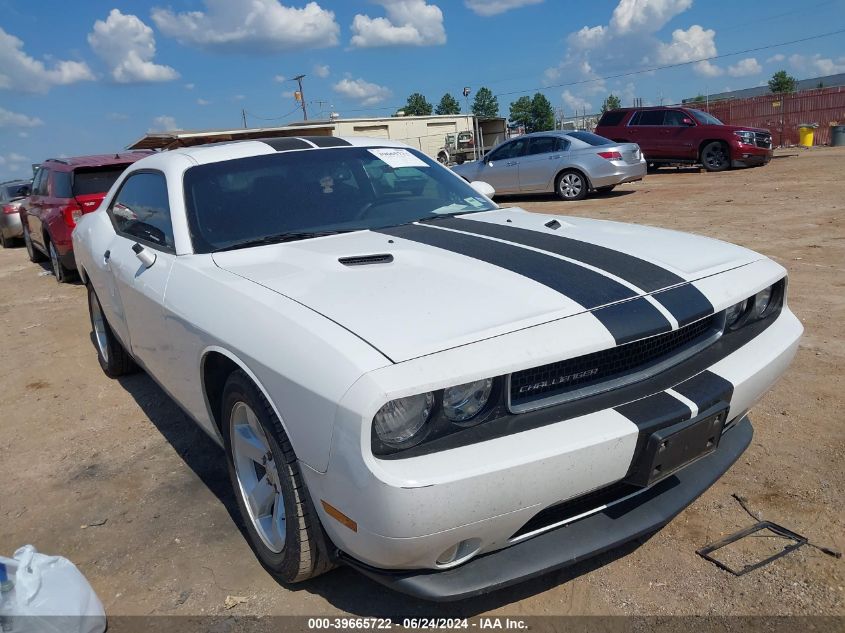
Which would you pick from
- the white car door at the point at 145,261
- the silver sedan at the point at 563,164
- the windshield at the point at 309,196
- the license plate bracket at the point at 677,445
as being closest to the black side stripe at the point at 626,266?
the license plate bracket at the point at 677,445

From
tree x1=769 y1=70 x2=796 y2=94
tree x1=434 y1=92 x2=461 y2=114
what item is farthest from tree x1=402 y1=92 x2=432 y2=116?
tree x1=769 y1=70 x2=796 y2=94

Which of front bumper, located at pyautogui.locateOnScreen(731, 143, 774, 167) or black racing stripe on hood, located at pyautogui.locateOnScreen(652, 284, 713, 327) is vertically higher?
black racing stripe on hood, located at pyautogui.locateOnScreen(652, 284, 713, 327)

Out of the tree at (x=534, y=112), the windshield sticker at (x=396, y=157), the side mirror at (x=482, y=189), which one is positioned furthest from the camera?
the tree at (x=534, y=112)

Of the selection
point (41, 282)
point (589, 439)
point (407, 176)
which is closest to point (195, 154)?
point (407, 176)

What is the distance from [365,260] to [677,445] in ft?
4.33

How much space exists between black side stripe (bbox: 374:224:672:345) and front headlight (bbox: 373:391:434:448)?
628mm

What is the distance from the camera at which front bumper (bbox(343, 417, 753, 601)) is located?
1.96 m

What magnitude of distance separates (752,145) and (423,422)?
1756 centimetres

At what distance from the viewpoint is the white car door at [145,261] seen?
10.1 feet

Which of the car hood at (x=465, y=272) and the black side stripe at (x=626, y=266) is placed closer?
the car hood at (x=465, y=272)

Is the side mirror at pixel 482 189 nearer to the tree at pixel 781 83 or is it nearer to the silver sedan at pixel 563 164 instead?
the silver sedan at pixel 563 164

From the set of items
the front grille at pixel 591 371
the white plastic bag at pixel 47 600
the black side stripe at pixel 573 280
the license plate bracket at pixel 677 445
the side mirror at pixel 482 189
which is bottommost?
the white plastic bag at pixel 47 600

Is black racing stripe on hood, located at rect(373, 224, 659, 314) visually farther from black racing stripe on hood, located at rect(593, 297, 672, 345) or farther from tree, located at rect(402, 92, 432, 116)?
tree, located at rect(402, 92, 432, 116)

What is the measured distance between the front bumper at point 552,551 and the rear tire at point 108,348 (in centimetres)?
331
